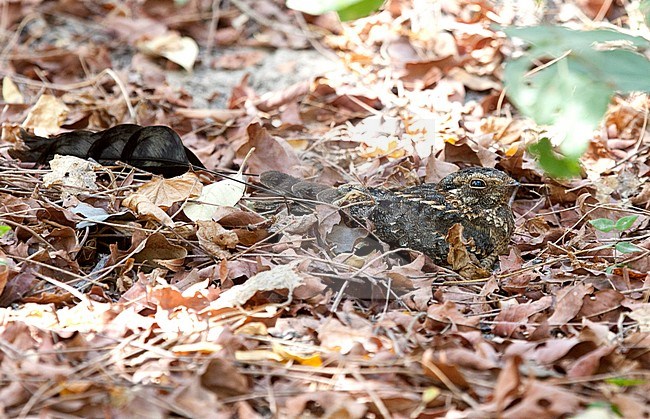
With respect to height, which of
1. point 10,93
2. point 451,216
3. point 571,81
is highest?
point 571,81

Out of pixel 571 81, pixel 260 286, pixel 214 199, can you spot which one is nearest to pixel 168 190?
pixel 214 199

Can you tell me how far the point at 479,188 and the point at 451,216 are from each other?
5.9 inches

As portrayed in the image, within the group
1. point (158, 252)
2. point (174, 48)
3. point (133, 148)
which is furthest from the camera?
point (174, 48)

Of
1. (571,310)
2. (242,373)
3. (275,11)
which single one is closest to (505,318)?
(571,310)

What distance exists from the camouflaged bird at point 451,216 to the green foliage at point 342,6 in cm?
176

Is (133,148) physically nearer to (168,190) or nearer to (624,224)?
(168,190)

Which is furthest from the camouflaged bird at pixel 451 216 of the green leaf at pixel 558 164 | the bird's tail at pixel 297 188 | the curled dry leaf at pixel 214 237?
the green leaf at pixel 558 164

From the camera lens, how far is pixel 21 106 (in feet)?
14.2

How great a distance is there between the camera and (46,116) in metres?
4.09

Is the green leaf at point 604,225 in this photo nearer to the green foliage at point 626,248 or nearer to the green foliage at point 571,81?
the green foliage at point 626,248

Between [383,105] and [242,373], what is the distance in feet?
8.92

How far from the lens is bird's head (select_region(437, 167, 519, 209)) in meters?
2.96

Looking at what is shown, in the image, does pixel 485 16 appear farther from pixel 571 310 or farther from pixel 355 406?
pixel 355 406

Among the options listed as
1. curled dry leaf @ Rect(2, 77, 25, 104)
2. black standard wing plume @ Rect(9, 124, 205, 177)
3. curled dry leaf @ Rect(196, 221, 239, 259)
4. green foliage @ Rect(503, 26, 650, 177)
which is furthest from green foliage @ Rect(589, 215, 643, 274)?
curled dry leaf @ Rect(2, 77, 25, 104)
